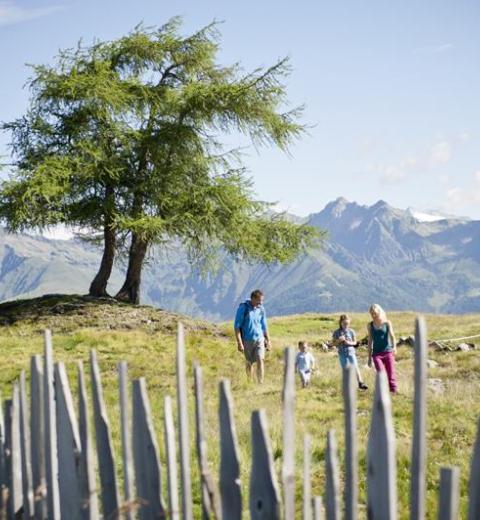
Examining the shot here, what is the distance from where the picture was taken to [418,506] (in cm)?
252

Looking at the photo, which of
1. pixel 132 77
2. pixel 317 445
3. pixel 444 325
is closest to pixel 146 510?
pixel 317 445

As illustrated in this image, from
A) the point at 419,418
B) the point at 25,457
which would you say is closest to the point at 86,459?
the point at 25,457

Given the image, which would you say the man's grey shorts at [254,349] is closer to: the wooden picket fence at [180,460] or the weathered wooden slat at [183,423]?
the wooden picket fence at [180,460]

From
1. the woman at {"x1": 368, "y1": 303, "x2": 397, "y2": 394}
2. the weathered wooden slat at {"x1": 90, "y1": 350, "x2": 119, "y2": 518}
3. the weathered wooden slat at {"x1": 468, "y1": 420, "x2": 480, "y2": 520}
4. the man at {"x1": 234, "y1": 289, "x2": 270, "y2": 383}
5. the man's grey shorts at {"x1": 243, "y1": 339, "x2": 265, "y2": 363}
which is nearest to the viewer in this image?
the weathered wooden slat at {"x1": 468, "y1": 420, "x2": 480, "y2": 520}

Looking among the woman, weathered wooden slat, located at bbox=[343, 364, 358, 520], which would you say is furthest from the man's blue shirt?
weathered wooden slat, located at bbox=[343, 364, 358, 520]

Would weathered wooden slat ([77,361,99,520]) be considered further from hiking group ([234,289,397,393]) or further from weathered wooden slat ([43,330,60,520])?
hiking group ([234,289,397,393])

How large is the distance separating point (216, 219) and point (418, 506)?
69.9 ft

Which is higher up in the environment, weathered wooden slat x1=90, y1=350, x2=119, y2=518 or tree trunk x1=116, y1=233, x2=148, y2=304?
tree trunk x1=116, y1=233, x2=148, y2=304

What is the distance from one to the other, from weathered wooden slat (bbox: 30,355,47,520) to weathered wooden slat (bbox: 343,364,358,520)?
73.1 inches

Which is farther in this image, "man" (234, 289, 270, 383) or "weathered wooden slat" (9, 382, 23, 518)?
"man" (234, 289, 270, 383)

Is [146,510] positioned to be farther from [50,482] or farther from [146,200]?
[146,200]

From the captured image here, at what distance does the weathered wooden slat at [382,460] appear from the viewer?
2537 millimetres

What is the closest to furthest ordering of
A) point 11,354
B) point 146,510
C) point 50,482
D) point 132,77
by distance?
point 146,510 → point 50,482 → point 11,354 → point 132,77

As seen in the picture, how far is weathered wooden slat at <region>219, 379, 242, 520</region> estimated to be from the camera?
2.92 metres
